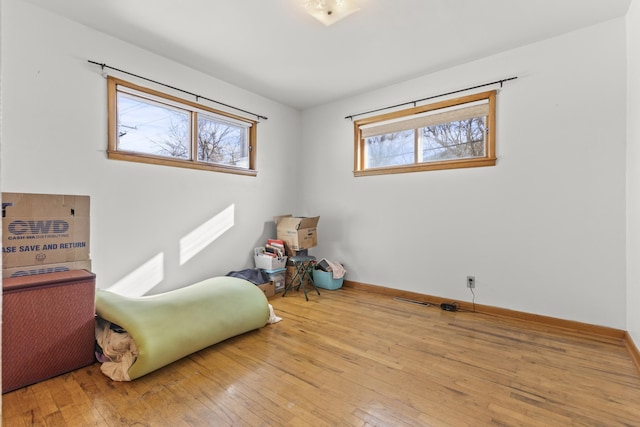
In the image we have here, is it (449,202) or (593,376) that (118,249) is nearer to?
(449,202)

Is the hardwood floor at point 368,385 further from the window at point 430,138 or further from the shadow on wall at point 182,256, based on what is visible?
the window at point 430,138

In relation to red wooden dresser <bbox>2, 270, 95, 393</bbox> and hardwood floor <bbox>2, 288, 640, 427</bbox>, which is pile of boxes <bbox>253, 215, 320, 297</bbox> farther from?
red wooden dresser <bbox>2, 270, 95, 393</bbox>

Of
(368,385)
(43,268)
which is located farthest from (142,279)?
(368,385)

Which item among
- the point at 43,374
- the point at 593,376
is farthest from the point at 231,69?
the point at 593,376

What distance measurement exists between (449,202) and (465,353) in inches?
62.4

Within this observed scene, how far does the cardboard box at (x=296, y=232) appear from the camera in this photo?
4055 mm

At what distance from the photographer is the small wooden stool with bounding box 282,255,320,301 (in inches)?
154

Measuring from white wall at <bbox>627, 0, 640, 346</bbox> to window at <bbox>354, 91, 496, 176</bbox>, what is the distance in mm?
980

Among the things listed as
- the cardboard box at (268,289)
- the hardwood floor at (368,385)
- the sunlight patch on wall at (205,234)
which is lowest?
the hardwood floor at (368,385)

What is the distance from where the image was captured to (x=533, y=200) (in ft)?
10.1

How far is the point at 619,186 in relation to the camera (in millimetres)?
2736

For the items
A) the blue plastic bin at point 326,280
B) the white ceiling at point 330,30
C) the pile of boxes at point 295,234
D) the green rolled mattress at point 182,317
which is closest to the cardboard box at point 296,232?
the pile of boxes at point 295,234

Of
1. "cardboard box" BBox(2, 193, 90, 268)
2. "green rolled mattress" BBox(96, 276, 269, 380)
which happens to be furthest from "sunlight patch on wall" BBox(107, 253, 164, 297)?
"cardboard box" BBox(2, 193, 90, 268)

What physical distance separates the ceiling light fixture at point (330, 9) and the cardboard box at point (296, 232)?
2156mm
